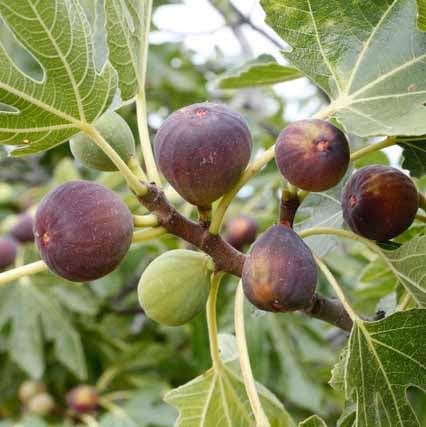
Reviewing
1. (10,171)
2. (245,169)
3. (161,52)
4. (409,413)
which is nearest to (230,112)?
(245,169)

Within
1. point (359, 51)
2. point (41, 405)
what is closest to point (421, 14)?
point (359, 51)

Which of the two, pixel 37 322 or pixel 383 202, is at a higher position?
pixel 383 202

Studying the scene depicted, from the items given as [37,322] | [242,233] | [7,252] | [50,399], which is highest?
[242,233]

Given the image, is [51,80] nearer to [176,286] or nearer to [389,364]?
[176,286]

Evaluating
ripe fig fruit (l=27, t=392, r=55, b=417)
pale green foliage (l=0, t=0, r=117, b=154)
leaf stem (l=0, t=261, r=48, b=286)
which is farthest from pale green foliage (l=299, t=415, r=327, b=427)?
ripe fig fruit (l=27, t=392, r=55, b=417)

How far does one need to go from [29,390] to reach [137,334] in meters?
0.61

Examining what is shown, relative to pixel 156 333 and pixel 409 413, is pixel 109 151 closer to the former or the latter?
pixel 409 413

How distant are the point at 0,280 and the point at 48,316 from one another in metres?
2.19

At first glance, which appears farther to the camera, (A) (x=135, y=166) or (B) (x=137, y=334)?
(B) (x=137, y=334)

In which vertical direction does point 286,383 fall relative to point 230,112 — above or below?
below

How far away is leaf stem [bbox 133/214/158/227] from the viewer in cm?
122

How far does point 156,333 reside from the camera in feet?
12.6

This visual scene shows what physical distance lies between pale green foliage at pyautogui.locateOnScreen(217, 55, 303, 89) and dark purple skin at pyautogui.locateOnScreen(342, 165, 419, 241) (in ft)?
1.51

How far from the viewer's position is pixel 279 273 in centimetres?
110
